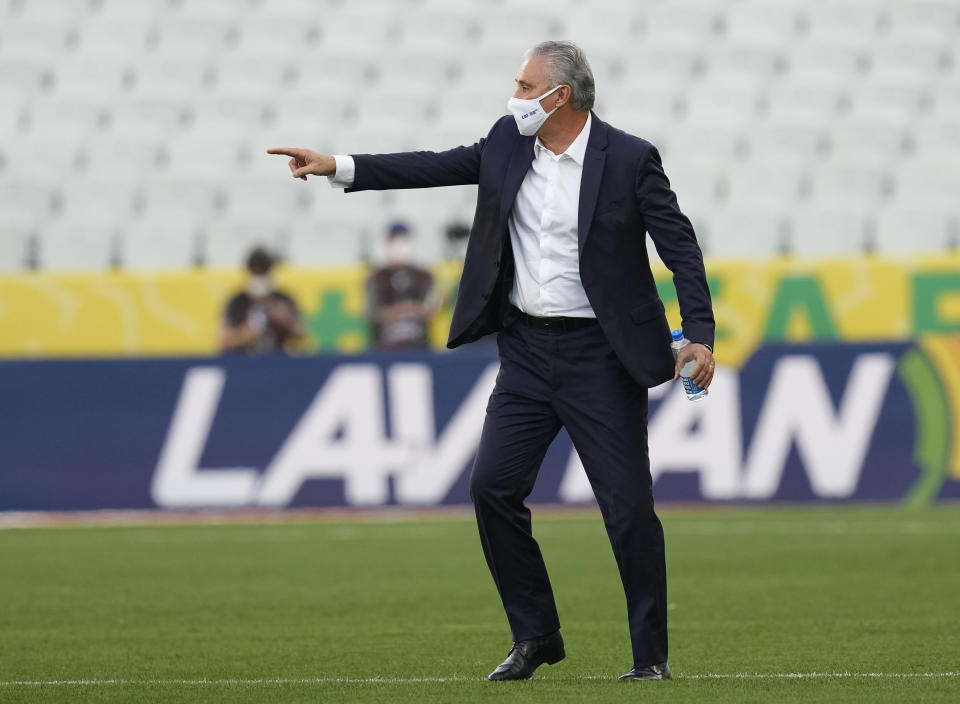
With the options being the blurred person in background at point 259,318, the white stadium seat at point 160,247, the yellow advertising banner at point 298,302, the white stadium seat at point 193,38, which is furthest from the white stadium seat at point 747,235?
the white stadium seat at point 193,38

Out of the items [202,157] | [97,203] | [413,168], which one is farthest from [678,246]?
[202,157]

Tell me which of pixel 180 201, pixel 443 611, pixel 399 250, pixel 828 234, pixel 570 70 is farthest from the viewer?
pixel 180 201

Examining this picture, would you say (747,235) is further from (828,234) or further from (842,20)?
(842,20)

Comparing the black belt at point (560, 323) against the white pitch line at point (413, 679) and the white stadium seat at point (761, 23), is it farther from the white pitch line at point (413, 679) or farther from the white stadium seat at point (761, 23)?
the white stadium seat at point (761, 23)

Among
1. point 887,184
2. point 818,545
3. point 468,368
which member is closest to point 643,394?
point 818,545

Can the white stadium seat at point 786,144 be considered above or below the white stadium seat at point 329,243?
above

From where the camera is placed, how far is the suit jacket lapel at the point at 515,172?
5336 mm

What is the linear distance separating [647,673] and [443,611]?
7.85 ft

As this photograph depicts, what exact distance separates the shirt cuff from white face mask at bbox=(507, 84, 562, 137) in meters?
0.54

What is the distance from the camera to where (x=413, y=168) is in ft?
17.9

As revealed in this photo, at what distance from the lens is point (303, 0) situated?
64.8 ft

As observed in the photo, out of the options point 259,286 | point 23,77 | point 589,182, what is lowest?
point 259,286

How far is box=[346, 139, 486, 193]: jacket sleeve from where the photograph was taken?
5.43 m

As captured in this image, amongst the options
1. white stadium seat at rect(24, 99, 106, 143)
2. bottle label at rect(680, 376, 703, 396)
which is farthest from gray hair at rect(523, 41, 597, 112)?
white stadium seat at rect(24, 99, 106, 143)
